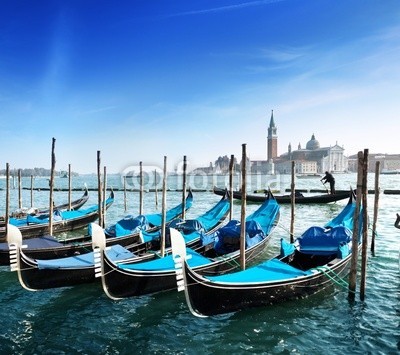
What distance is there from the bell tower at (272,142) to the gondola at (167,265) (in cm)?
12349

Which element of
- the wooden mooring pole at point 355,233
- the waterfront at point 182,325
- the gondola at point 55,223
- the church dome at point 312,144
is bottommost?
the waterfront at point 182,325

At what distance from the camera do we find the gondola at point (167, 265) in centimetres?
570

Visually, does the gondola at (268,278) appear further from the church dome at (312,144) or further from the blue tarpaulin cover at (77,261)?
the church dome at (312,144)

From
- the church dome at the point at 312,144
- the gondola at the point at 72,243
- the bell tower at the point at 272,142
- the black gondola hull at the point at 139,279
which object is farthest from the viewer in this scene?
the church dome at the point at 312,144

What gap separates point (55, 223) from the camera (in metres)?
12.6

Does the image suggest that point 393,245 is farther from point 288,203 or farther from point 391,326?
point 288,203

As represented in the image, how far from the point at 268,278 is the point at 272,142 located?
128400 millimetres

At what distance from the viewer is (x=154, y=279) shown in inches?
243

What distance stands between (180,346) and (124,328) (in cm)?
97

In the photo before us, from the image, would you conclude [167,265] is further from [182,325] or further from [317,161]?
[317,161]

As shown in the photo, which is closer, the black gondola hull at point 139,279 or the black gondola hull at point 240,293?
the black gondola hull at point 240,293

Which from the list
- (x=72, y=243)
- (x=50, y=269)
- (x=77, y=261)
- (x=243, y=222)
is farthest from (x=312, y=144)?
(x=50, y=269)

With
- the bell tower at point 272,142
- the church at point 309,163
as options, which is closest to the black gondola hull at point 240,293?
the church at point 309,163

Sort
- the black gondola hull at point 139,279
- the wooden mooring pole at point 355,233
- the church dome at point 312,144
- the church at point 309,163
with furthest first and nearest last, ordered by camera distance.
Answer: the church dome at point 312,144 → the church at point 309,163 → the wooden mooring pole at point 355,233 → the black gondola hull at point 139,279
